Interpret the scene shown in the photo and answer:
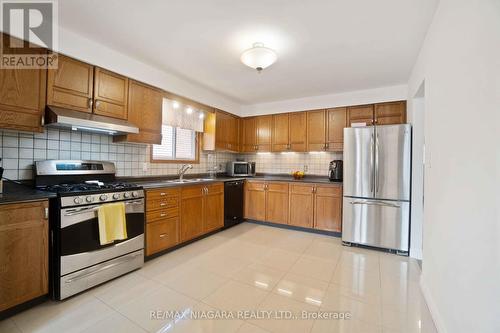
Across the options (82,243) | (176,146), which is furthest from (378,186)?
(82,243)

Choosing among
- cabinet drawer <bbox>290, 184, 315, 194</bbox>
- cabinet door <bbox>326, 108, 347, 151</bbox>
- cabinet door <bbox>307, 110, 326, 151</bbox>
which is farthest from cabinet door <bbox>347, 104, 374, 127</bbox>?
cabinet drawer <bbox>290, 184, 315, 194</bbox>

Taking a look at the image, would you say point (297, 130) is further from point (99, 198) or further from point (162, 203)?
point (99, 198)

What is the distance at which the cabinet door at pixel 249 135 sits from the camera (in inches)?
189

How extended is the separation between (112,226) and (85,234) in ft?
0.72

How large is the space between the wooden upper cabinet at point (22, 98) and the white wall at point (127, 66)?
284mm

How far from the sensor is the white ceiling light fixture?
92.0 inches

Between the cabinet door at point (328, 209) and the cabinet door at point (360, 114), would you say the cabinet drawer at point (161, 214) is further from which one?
the cabinet door at point (360, 114)

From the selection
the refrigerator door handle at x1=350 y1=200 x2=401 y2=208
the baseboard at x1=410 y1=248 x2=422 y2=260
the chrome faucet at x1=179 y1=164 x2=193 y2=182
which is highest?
the chrome faucet at x1=179 y1=164 x2=193 y2=182

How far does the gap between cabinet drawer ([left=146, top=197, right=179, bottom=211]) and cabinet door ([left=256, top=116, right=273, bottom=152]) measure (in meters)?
2.28

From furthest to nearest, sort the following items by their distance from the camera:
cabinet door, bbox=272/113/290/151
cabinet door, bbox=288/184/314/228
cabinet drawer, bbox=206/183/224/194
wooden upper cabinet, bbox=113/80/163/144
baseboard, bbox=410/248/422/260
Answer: cabinet door, bbox=272/113/290/151
cabinet door, bbox=288/184/314/228
cabinet drawer, bbox=206/183/224/194
baseboard, bbox=410/248/422/260
wooden upper cabinet, bbox=113/80/163/144

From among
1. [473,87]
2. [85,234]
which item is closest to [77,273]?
[85,234]

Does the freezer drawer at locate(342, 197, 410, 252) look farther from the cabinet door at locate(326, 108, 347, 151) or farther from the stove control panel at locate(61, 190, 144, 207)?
the stove control panel at locate(61, 190, 144, 207)

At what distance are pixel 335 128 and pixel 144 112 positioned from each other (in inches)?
122

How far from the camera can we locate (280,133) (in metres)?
4.48
